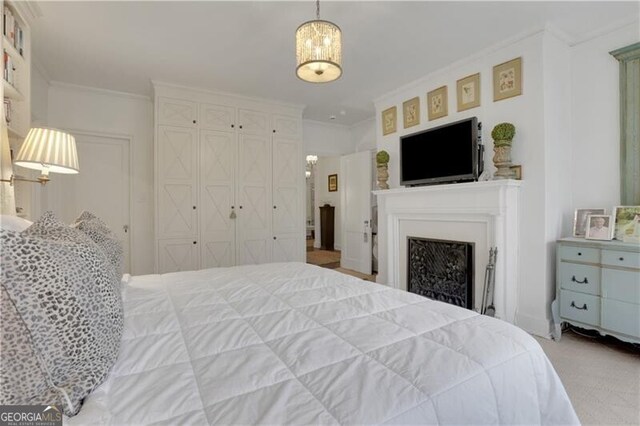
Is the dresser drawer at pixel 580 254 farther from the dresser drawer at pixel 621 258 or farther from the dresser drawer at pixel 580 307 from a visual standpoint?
the dresser drawer at pixel 580 307

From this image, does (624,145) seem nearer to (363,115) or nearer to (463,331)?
(463,331)

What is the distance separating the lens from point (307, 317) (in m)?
1.29

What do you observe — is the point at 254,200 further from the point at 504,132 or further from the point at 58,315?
the point at 58,315

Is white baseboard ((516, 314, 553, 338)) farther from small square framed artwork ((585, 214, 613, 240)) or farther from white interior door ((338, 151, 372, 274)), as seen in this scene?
white interior door ((338, 151, 372, 274))

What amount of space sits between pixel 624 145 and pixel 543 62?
963mm

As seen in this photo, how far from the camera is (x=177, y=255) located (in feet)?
12.8

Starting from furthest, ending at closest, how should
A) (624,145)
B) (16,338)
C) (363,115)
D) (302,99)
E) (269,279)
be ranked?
(363,115) < (302,99) < (624,145) < (269,279) < (16,338)

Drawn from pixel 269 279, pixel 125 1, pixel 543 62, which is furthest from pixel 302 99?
pixel 269 279

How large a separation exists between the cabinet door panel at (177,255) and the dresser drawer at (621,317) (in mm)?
4072

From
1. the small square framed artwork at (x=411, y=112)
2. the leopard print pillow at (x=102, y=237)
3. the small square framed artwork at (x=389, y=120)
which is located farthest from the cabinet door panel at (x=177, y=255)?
the small square framed artwork at (x=411, y=112)

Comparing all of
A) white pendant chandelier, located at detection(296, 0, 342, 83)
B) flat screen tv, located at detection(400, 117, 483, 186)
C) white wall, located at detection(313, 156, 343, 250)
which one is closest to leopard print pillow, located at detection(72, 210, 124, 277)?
white pendant chandelier, located at detection(296, 0, 342, 83)

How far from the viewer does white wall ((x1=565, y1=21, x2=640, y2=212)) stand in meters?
2.67

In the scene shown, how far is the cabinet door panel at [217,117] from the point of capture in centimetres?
404

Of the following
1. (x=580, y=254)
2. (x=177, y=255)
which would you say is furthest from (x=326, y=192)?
(x=580, y=254)
